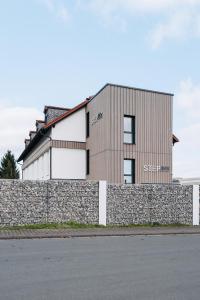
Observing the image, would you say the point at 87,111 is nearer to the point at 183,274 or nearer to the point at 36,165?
the point at 36,165

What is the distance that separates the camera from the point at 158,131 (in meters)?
23.8

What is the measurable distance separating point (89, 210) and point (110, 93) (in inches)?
336

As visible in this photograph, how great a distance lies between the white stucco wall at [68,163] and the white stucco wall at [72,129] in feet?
2.88

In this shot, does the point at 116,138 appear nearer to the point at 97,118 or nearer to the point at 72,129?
the point at 97,118

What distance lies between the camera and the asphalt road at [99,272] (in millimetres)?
5449

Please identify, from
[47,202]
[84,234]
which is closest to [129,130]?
[47,202]

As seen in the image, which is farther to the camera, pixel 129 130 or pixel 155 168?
pixel 155 168

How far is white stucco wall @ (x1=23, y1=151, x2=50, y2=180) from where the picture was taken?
2847 cm

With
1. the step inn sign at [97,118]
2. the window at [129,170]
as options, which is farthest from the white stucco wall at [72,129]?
the window at [129,170]

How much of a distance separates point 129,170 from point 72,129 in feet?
18.8

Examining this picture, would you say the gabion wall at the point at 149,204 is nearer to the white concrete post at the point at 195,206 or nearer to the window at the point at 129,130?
the white concrete post at the point at 195,206

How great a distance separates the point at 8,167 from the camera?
178 feet

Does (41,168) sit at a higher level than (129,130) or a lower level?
lower

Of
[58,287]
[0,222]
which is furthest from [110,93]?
[58,287]
